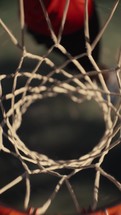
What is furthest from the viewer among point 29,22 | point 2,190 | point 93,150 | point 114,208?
point 29,22

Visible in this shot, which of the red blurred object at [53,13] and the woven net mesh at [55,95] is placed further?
the red blurred object at [53,13]

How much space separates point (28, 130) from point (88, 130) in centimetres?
23

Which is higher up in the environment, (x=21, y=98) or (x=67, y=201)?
(x=21, y=98)

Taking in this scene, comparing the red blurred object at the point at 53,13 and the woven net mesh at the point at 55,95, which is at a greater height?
the red blurred object at the point at 53,13

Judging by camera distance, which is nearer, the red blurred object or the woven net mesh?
the woven net mesh

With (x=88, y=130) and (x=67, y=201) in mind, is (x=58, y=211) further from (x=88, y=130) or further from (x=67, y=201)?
(x=88, y=130)

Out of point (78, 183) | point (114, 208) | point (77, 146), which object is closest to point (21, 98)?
point (77, 146)

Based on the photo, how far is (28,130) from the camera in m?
1.74

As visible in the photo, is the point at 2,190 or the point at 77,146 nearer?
the point at 2,190

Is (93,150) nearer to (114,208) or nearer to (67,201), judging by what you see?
(67,201)

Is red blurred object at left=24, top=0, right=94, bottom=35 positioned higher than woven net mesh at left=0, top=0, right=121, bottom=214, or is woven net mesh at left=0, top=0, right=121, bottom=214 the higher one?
red blurred object at left=24, top=0, right=94, bottom=35

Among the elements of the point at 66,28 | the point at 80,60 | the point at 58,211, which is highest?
the point at 66,28

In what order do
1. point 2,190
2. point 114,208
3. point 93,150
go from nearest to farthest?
point 114,208, point 2,190, point 93,150

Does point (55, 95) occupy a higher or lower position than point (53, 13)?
lower
